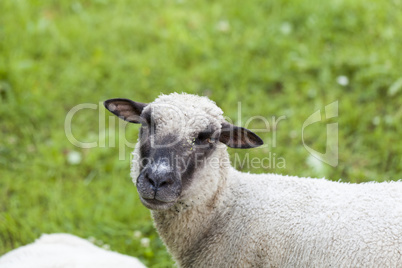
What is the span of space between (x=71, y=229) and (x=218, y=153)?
6.26ft

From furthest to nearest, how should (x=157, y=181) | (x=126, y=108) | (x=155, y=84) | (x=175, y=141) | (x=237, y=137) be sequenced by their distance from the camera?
1. (x=155, y=84)
2. (x=126, y=108)
3. (x=237, y=137)
4. (x=175, y=141)
5. (x=157, y=181)

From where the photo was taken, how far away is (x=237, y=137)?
3.00 meters

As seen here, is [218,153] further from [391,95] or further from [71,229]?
[391,95]

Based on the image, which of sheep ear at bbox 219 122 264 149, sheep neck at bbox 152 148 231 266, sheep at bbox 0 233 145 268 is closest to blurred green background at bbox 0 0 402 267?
sheep at bbox 0 233 145 268

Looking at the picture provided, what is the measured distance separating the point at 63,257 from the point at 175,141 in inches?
47.6

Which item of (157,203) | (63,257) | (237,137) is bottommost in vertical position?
(63,257)

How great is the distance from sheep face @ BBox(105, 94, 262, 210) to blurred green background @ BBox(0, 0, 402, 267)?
1366mm

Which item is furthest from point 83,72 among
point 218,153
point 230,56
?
point 218,153

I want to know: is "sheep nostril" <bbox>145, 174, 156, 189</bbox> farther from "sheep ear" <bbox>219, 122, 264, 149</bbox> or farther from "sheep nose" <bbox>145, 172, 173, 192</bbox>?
"sheep ear" <bbox>219, 122, 264, 149</bbox>

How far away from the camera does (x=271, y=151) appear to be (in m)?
4.66

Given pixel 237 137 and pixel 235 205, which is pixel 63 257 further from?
pixel 237 137

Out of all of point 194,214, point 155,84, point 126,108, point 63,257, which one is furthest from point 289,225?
point 155,84

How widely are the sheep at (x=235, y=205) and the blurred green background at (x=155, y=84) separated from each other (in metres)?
1.01

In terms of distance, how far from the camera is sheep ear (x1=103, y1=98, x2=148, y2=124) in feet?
10.0
